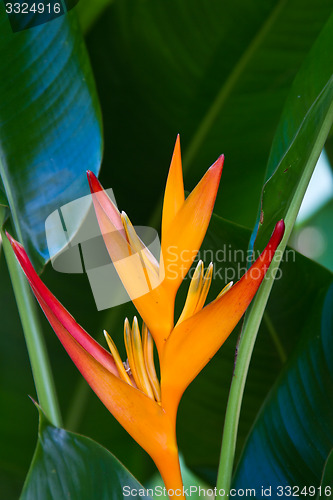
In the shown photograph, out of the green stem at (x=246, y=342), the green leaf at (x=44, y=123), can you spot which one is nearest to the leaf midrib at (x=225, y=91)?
the green leaf at (x=44, y=123)

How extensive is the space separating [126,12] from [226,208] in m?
0.32

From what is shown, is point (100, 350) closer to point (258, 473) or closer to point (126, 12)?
point (258, 473)

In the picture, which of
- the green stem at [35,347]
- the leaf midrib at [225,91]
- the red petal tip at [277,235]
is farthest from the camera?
the leaf midrib at [225,91]

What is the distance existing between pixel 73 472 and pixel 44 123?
14.6 inches

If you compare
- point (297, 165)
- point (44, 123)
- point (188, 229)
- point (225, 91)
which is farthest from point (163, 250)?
point (225, 91)

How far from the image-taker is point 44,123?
1.76 feet

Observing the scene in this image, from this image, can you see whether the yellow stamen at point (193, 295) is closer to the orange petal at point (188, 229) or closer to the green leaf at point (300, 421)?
the orange petal at point (188, 229)

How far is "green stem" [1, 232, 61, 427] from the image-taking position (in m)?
0.49

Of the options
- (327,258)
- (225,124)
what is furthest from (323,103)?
(327,258)

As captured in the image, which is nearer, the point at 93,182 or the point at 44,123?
the point at 93,182

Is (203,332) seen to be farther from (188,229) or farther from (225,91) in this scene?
(225,91)

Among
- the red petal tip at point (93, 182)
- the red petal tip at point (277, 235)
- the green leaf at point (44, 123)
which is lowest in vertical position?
the red petal tip at point (277, 235)

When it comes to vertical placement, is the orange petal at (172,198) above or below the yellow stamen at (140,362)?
above

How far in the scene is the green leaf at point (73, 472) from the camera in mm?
394
